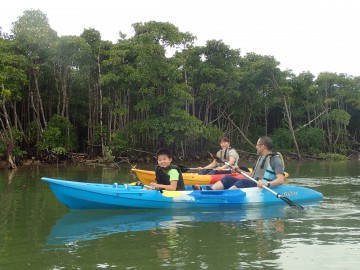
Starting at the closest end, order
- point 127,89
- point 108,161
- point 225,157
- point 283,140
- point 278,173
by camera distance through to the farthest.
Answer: point 278,173 → point 225,157 → point 108,161 → point 127,89 → point 283,140

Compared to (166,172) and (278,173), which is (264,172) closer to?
(278,173)

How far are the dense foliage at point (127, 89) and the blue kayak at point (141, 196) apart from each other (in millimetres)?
8182

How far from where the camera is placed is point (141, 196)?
630 cm

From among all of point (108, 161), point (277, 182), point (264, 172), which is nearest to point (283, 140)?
point (108, 161)

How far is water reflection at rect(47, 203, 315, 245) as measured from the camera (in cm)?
502

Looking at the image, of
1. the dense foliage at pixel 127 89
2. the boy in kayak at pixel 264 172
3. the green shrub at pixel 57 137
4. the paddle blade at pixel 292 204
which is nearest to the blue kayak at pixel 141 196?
the boy in kayak at pixel 264 172

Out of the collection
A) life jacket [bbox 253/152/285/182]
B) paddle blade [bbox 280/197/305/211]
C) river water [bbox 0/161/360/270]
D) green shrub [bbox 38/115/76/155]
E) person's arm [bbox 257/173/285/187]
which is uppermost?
green shrub [bbox 38/115/76/155]

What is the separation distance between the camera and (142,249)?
13.9 ft

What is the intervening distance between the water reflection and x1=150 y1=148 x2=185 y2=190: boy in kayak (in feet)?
1.27

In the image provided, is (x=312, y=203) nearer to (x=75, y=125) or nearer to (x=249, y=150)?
(x=75, y=125)

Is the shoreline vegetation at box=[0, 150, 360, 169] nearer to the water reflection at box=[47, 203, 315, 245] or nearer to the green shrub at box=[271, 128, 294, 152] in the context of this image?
the green shrub at box=[271, 128, 294, 152]

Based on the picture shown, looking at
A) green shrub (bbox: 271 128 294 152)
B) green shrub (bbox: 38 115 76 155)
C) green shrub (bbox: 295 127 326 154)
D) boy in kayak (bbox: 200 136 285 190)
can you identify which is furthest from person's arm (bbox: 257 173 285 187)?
green shrub (bbox: 295 127 326 154)

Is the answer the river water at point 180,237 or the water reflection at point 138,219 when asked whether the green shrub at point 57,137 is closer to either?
the river water at point 180,237

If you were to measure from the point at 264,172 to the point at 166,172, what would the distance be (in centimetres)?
164
